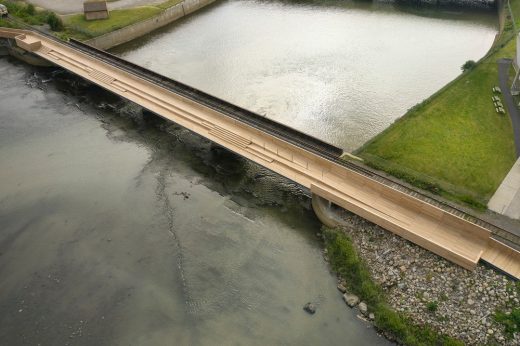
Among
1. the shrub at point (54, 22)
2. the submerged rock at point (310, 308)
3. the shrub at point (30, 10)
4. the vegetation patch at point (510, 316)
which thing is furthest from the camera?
the shrub at point (30, 10)

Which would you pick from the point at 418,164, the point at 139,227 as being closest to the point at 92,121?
the point at 139,227

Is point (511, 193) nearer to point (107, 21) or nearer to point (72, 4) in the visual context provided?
point (107, 21)

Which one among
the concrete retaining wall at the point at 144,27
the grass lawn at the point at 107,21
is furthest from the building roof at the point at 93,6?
the concrete retaining wall at the point at 144,27

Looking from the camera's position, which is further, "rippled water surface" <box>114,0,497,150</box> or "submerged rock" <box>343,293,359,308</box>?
"rippled water surface" <box>114,0,497,150</box>

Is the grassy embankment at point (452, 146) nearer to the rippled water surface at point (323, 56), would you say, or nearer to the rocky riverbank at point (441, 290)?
the rippled water surface at point (323, 56)

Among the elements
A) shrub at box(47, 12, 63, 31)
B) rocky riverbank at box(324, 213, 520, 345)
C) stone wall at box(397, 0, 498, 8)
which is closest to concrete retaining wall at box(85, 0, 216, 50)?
shrub at box(47, 12, 63, 31)

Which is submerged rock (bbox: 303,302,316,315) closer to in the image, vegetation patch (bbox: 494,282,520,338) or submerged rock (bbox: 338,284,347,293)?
submerged rock (bbox: 338,284,347,293)

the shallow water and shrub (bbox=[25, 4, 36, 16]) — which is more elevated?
shrub (bbox=[25, 4, 36, 16])
